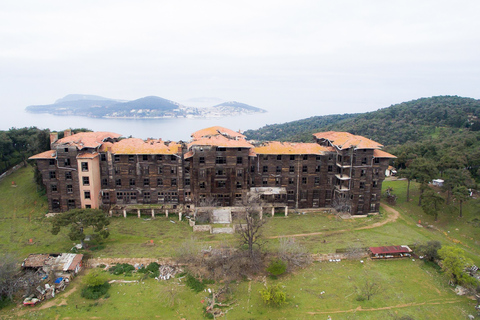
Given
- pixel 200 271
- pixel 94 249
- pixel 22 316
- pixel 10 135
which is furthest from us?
pixel 10 135

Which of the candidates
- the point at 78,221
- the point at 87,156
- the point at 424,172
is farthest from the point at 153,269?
the point at 424,172

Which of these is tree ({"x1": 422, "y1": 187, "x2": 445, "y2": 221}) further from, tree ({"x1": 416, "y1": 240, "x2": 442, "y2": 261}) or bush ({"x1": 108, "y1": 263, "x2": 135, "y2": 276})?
bush ({"x1": 108, "y1": 263, "x2": 135, "y2": 276})

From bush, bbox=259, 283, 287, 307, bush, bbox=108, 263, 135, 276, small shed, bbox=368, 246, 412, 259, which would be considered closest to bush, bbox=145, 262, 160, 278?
bush, bbox=108, 263, 135, 276

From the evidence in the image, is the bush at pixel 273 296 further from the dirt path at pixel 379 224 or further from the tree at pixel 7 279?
the tree at pixel 7 279

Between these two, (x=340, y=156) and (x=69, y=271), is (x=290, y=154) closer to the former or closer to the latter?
(x=340, y=156)

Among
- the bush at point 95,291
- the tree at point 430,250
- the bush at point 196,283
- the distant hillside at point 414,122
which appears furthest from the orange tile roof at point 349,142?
the distant hillside at point 414,122

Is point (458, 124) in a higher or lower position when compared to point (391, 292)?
higher

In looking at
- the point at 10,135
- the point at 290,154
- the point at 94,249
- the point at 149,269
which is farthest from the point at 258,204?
the point at 10,135
